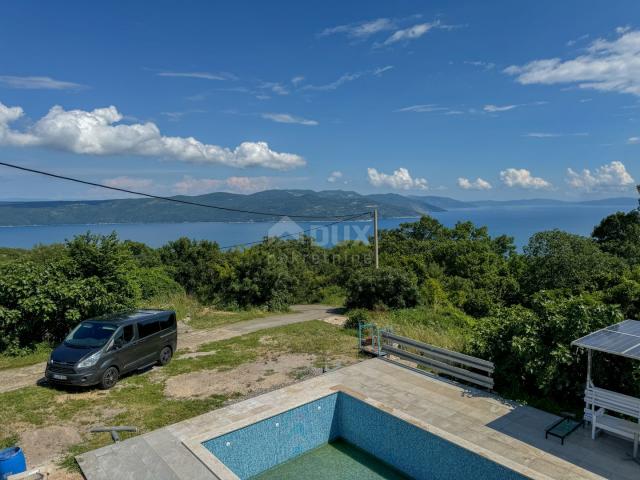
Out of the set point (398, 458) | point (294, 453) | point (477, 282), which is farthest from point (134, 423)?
point (477, 282)

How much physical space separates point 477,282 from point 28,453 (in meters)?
30.9

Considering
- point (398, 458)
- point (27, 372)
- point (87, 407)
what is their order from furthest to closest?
point (27, 372)
point (87, 407)
point (398, 458)

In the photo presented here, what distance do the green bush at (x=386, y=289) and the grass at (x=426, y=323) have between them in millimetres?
847

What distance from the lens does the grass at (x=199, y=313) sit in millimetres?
18594

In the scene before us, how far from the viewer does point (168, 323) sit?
11.6 meters

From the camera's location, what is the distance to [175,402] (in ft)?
29.3

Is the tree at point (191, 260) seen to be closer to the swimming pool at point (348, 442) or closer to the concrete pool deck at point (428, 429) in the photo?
the concrete pool deck at point (428, 429)

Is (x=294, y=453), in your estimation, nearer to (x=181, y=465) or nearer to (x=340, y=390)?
(x=340, y=390)

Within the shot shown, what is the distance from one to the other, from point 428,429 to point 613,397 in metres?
3.07

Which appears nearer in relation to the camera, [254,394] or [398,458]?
[398,458]

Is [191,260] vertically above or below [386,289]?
below

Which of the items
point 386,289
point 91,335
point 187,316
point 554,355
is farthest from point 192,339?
point 554,355

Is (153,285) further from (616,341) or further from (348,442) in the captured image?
(616,341)

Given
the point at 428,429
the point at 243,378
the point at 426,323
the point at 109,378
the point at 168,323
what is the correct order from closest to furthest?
1. the point at 428,429
2. the point at 109,378
3. the point at 243,378
4. the point at 168,323
5. the point at 426,323
